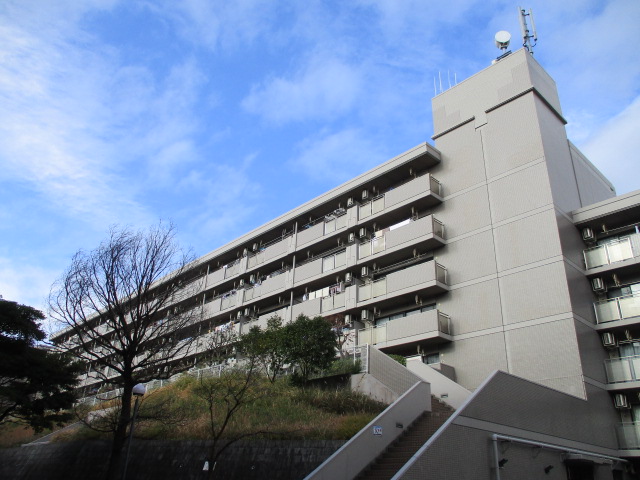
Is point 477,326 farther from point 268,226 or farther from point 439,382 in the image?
point 268,226

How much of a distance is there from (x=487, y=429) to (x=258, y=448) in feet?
20.1

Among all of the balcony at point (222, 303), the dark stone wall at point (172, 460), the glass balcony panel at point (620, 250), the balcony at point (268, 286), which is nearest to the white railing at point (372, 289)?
the balcony at point (268, 286)

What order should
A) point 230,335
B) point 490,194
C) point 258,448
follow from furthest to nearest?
point 230,335, point 490,194, point 258,448

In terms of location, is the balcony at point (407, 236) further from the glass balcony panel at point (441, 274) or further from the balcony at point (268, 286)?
the balcony at point (268, 286)

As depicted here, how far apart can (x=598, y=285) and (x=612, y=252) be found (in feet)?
4.50

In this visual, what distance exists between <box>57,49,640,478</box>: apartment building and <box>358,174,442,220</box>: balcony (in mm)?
87

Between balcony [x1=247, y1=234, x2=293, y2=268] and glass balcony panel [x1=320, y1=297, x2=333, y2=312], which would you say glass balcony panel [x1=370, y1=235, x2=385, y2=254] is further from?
balcony [x1=247, y1=234, x2=293, y2=268]

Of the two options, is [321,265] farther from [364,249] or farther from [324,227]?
[364,249]

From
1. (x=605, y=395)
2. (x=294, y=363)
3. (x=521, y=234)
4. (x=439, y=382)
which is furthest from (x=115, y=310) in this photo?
(x=605, y=395)

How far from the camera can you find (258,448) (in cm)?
1453

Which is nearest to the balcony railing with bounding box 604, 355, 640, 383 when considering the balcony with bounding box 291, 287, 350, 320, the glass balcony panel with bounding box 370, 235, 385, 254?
the glass balcony panel with bounding box 370, 235, 385, 254

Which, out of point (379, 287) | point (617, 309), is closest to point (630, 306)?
point (617, 309)

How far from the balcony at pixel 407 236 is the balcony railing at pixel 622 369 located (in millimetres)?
8354

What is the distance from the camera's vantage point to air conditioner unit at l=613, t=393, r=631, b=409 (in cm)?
1898
